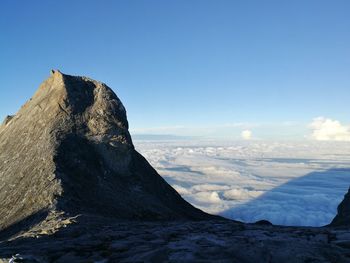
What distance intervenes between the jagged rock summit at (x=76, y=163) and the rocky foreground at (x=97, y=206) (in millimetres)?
158

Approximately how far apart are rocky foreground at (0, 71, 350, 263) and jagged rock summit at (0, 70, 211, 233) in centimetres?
16

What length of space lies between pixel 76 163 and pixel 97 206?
359 inches

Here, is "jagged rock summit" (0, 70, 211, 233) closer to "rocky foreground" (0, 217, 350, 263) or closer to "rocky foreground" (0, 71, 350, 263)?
"rocky foreground" (0, 71, 350, 263)

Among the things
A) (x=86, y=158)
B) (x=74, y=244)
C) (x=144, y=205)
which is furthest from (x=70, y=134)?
(x=74, y=244)

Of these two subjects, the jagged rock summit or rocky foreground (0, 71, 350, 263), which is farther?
the jagged rock summit

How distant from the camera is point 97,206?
46.0 meters

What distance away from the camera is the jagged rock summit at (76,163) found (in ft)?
149

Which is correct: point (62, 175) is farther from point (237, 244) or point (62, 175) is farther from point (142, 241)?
point (237, 244)

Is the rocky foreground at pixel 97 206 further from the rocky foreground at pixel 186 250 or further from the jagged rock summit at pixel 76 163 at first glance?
the jagged rock summit at pixel 76 163

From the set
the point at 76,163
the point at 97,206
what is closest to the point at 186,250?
the point at 97,206

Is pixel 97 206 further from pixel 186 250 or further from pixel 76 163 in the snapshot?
pixel 186 250

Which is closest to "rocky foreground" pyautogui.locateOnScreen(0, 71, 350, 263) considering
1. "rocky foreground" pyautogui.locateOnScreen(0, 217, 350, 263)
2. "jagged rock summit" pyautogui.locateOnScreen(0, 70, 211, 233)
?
"rocky foreground" pyautogui.locateOnScreen(0, 217, 350, 263)

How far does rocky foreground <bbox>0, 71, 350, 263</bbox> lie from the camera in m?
18.1

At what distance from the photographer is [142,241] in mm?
21156
